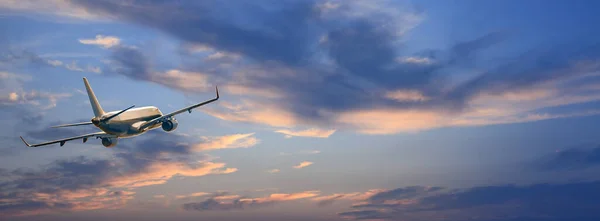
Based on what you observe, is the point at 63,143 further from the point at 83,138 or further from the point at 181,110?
the point at 181,110

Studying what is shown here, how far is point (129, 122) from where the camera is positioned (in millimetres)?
134625

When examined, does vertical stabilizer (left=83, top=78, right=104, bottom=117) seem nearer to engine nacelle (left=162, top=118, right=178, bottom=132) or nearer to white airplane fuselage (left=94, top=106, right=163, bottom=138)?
white airplane fuselage (left=94, top=106, right=163, bottom=138)

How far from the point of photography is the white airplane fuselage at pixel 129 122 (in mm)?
130750

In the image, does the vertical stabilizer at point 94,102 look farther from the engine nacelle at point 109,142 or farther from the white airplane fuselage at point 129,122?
the engine nacelle at point 109,142

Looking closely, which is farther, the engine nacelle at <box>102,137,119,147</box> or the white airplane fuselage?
the engine nacelle at <box>102,137,119,147</box>


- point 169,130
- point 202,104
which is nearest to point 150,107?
point 169,130

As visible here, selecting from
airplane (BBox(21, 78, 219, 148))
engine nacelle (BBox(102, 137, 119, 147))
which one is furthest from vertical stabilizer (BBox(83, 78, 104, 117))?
engine nacelle (BBox(102, 137, 119, 147))

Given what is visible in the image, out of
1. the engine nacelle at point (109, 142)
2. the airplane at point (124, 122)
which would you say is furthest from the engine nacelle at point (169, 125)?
the engine nacelle at point (109, 142)

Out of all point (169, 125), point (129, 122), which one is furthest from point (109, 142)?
point (169, 125)

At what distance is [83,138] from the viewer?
13800cm

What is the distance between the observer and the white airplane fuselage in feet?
429

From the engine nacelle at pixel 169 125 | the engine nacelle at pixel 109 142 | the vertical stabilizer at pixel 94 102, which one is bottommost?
the engine nacelle at pixel 109 142

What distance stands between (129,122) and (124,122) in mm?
1642

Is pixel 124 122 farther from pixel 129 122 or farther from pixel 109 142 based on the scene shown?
pixel 109 142
